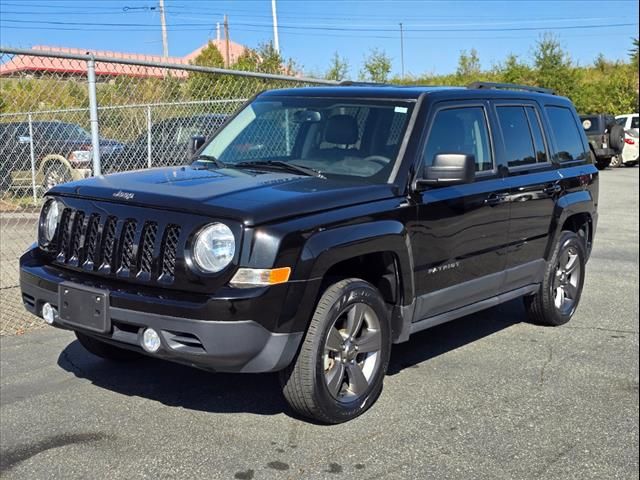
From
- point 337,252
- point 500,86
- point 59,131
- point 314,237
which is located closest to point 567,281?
point 500,86

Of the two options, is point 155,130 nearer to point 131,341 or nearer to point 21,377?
point 21,377

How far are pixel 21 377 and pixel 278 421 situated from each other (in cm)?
182

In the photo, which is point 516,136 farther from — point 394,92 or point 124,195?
point 124,195

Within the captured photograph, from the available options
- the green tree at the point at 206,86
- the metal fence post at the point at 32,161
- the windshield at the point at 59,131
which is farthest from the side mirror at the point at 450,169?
the green tree at the point at 206,86

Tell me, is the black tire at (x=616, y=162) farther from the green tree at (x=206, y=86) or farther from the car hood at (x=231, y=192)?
the car hood at (x=231, y=192)

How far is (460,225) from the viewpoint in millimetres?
4797

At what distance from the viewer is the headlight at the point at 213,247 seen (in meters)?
3.59

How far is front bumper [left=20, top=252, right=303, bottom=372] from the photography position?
351 cm

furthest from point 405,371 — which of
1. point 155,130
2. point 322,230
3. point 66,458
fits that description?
point 155,130

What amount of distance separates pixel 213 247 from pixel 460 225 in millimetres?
1857

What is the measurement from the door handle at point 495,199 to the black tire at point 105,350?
8.51 ft

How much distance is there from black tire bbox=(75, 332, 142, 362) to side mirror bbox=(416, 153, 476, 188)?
2252 mm

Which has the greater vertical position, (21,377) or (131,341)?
(131,341)

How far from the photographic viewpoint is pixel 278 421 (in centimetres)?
409
